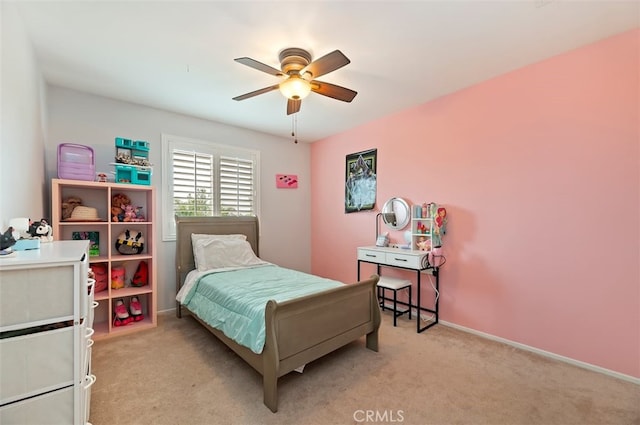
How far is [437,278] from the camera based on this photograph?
→ 10.6 feet

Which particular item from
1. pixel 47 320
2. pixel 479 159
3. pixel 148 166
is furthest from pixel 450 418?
pixel 148 166

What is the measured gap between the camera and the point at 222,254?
3.49 meters

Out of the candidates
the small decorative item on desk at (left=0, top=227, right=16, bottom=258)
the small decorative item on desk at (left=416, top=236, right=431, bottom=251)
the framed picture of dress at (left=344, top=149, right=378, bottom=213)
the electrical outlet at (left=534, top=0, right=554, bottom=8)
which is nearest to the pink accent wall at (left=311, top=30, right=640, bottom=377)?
the small decorative item on desk at (left=416, top=236, right=431, bottom=251)

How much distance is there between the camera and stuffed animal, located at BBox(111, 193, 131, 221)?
3098 millimetres

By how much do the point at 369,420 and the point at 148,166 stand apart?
3.25 meters

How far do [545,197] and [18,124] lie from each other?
410cm

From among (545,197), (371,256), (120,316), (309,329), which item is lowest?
(120,316)

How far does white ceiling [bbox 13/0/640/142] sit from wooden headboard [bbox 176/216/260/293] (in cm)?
158

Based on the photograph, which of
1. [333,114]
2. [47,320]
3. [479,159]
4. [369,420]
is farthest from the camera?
[333,114]

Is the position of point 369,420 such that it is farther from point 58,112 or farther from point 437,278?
point 58,112

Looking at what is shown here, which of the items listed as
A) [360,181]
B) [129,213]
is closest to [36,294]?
[129,213]

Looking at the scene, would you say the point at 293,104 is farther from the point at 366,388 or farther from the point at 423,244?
the point at 366,388

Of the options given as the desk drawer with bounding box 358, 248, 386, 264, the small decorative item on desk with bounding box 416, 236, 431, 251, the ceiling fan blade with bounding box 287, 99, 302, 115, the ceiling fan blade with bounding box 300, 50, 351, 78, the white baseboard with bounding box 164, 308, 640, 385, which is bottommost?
the white baseboard with bounding box 164, 308, 640, 385

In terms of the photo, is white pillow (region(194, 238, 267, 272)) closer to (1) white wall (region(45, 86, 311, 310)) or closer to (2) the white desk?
(1) white wall (region(45, 86, 311, 310))
